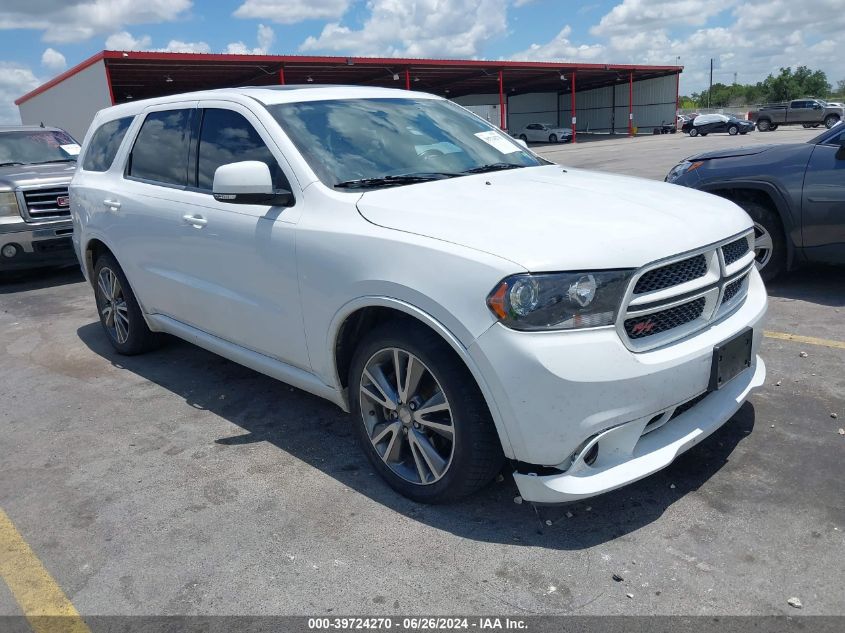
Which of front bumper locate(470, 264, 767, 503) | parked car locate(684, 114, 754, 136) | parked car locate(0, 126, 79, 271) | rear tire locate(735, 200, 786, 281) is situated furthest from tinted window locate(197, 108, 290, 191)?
parked car locate(684, 114, 754, 136)

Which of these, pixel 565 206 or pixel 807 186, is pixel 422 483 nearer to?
pixel 565 206

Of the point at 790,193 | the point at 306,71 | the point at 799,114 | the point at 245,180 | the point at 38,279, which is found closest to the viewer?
the point at 245,180

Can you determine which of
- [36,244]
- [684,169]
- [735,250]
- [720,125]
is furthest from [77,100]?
[720,125]

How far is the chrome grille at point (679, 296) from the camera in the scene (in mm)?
2693

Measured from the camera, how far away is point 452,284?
2709 millimetres

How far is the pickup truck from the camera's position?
40.8 m

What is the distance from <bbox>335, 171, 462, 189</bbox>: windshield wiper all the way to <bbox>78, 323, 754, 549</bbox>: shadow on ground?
54.3 inches

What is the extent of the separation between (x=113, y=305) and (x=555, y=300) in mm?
4060

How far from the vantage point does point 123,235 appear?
16.1ft

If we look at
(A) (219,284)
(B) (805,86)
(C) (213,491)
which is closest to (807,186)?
(A) (219,284)

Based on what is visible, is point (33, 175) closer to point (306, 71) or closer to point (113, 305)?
point (113, 305)

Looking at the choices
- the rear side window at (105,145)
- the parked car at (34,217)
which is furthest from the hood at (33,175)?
the rear side window at (105,145)

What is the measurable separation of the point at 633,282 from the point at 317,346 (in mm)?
1516

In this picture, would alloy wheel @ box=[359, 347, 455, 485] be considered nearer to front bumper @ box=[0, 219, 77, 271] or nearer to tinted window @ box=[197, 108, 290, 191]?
tinted window @ box=[197, 108, 290, 191]
